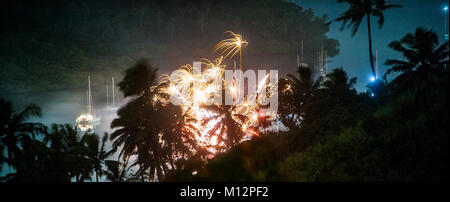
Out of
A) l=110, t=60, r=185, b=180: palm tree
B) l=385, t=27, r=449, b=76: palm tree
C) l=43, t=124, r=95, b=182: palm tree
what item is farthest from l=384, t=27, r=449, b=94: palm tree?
l=43, t=124, r=95, b=182: palm tree

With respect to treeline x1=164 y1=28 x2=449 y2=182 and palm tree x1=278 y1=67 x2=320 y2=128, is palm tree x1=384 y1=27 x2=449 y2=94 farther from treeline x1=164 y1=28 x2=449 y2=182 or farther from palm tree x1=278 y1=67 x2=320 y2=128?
treeline x1=164 y1=28 x2=449 y2=182

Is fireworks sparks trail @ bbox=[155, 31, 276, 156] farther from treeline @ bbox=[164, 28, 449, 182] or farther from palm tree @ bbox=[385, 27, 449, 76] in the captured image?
palm tree @ bbox=[385, 27, 449, 76]

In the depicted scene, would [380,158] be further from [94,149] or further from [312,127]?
[94,149]

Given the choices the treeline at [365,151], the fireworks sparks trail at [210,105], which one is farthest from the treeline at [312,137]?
the fireworks sparks trail at [210,105]

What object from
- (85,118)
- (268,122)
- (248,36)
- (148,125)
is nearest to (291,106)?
(268,122)

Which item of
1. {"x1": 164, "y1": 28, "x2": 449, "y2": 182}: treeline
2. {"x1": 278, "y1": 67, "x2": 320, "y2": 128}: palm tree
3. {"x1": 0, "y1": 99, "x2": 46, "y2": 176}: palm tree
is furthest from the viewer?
{"x1": 278, "y1": 67, "x2": 320, "y2": 128}: palm tree

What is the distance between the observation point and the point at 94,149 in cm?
2364

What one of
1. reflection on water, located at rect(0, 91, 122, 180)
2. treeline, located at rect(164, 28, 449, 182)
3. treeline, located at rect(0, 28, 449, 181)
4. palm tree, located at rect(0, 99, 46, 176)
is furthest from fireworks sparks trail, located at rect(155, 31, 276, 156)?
reflection on water, located at rect(0, 91, 122, 180)

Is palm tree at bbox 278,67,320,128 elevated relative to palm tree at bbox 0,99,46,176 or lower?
elevated

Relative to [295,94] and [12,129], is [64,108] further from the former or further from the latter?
[295,94]

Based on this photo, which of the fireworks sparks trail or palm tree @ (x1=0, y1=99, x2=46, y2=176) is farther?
the fireworks sparks trail

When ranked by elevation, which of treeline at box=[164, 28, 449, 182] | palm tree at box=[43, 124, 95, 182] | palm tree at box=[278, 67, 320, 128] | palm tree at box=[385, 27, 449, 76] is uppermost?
palm tree at box=[385, 27, 449, 76]

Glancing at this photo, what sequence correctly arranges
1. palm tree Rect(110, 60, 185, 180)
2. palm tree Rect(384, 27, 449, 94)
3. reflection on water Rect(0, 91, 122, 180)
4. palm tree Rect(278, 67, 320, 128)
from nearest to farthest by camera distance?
palm tree Rect(384, 27, 449, 94) < palm tree Rect(110, 60, 185, 180) < palm tree Rect(278, 67, 320, 128) < reflection on water Rect(0, 91, 122, 180)

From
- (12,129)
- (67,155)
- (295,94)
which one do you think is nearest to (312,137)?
(295,94)
